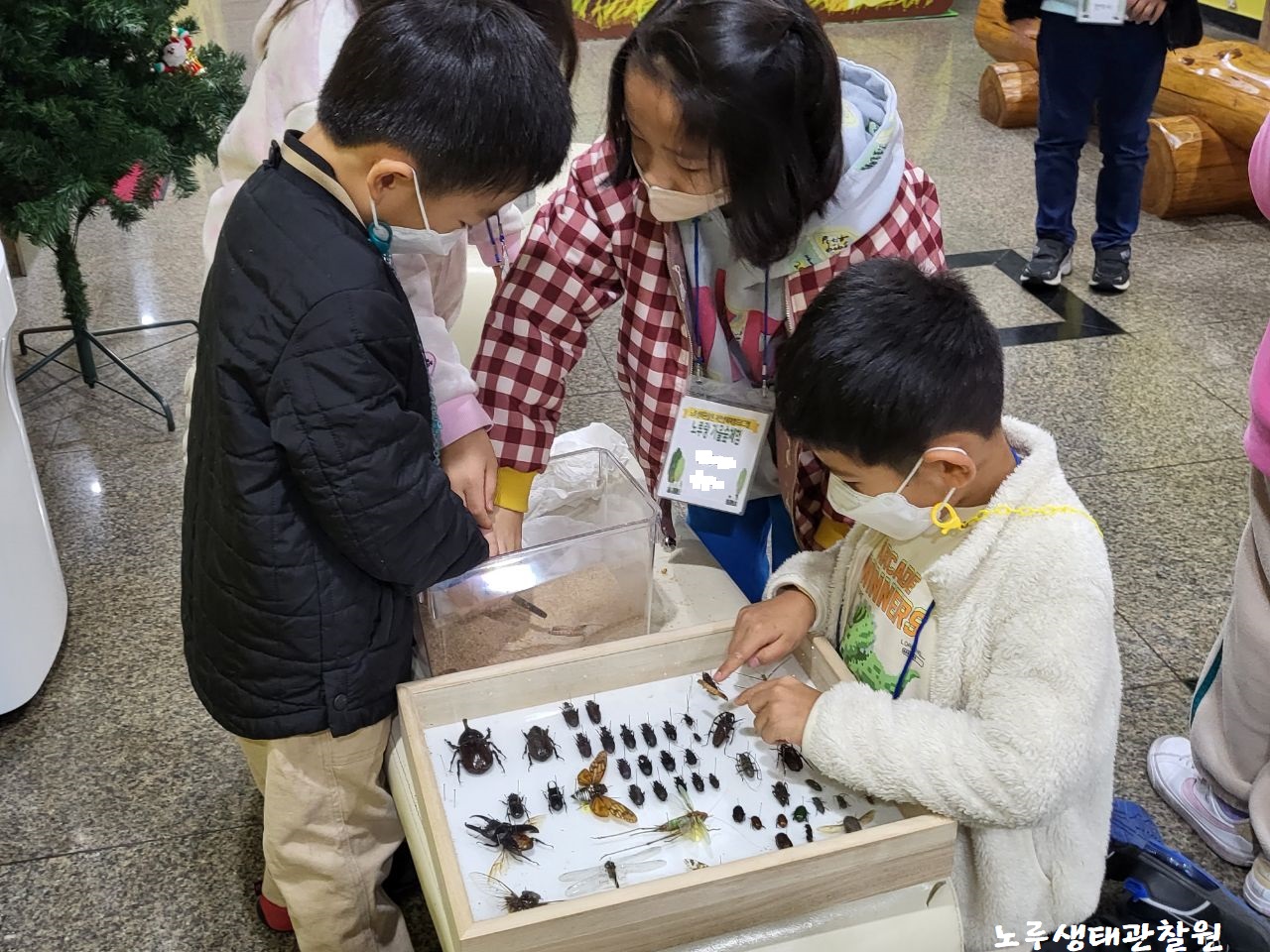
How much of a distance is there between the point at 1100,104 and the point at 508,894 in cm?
320

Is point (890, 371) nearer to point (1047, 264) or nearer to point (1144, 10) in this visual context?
point (1144, 10)

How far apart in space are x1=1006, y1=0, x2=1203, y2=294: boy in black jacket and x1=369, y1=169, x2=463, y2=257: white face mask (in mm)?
2714

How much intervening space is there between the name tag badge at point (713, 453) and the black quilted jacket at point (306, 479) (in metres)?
0.40

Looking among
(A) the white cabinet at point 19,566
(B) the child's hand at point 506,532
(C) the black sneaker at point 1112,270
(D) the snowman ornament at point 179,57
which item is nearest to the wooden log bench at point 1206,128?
(C) the black sneaker at point 1112,270

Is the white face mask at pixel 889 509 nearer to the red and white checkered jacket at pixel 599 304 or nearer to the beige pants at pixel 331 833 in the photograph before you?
the red and white checkered jacket at pixel 599 304

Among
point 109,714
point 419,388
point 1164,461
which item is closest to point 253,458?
point 419,388

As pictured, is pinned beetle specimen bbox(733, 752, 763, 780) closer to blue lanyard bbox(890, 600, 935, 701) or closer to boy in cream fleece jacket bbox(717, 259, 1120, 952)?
boy in cream fleece jacket bbox(717, 259, 1120, 952)

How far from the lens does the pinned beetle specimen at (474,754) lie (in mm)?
1235

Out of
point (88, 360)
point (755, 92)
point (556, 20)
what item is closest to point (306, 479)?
point (755, 92)

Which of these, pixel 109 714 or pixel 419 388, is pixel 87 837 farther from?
pixel 419 388

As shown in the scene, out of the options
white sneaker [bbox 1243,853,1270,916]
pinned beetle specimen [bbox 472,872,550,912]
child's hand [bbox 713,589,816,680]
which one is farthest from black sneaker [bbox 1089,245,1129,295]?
pinned beetle specimen [bbox 472,872,550,912]

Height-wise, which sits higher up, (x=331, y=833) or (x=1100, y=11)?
(x=1100, y=11)

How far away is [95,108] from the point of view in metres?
2.41

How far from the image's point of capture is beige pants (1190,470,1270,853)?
1.64 m
